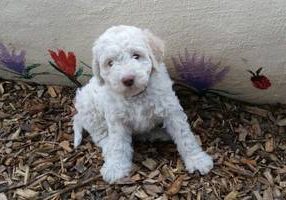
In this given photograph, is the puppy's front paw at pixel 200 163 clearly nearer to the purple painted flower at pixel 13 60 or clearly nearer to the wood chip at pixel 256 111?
the wood chip at pixel 256 111

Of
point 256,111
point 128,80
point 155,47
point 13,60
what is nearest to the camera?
point 128,80

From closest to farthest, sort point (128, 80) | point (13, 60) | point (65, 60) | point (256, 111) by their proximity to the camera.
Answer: point (128, 80) < point (256, 111) < point (65, 60) < point (13, 60)

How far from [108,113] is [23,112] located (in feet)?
2.89

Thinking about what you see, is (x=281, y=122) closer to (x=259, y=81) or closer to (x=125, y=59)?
(x=259, y=81)

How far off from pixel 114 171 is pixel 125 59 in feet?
2.26

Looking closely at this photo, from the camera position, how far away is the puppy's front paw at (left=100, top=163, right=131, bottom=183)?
132 inches

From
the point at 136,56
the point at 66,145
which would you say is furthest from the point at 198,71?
the point at 66,145

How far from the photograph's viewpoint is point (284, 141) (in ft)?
11.6

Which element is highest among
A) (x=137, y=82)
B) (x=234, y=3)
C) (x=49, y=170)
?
(x=234, y=3)

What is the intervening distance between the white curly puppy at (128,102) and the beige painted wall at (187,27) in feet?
0.98

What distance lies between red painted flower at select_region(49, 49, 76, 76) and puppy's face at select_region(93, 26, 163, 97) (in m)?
0.79

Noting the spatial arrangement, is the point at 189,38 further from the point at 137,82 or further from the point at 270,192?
the point at 270,192

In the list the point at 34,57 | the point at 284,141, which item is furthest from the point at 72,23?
the point at 284,141

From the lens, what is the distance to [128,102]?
10.9 ft
